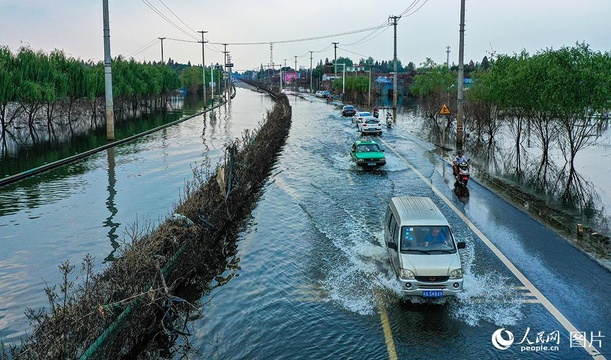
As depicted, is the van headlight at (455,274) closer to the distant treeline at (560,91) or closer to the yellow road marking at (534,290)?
the yellow road marking at (534,290)

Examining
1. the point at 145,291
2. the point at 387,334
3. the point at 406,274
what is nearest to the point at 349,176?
the point at 406,274

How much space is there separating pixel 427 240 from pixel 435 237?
219 mm

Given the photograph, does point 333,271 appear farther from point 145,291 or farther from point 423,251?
point 145,291

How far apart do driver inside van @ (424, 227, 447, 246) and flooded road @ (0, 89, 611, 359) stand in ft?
4.22

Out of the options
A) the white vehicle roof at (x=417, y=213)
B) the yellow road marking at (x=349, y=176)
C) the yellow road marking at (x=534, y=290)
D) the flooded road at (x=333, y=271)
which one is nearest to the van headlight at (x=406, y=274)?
the flooded road at (x=333, y=271)

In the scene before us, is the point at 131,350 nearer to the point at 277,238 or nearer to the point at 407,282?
the point at 407,282

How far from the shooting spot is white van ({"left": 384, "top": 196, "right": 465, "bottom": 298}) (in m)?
11.6

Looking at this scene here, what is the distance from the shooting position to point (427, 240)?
1264 cm

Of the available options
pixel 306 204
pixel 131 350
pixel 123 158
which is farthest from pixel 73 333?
pixel 123 158

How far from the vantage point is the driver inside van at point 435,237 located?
12602 millimetres

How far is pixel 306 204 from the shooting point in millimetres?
21219

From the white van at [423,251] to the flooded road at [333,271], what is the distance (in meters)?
0.51

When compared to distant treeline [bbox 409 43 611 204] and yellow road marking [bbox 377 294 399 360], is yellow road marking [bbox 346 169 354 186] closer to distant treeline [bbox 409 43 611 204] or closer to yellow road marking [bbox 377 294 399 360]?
distant treeline [bbox 409 43 611 204]

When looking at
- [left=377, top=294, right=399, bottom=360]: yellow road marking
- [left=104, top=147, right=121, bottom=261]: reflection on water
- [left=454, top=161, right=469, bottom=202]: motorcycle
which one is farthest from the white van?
[left=454, top=161, right=469, bottom=202]: motorcycle
